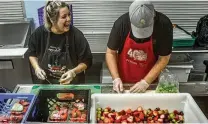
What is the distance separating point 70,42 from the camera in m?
2.32

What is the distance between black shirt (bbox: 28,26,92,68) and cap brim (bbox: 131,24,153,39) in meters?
0.52

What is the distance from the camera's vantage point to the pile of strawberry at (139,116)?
1.67m

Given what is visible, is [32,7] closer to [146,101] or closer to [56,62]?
[56,62]

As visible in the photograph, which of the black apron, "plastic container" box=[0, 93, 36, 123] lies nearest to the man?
the black apron

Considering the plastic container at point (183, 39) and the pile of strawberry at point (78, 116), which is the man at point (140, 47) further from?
the plastic container at point (183, 39)

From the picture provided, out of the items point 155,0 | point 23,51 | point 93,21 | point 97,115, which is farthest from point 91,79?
point 97,115

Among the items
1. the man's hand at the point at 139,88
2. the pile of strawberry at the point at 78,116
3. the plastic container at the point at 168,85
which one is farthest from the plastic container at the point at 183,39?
the pile of strawberry at the point at 78,116

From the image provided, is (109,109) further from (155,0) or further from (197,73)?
(197,73)

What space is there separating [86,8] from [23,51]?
1.01 metres

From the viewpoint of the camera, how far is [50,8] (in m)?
2.18

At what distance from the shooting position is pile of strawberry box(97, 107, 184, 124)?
5.48 feet

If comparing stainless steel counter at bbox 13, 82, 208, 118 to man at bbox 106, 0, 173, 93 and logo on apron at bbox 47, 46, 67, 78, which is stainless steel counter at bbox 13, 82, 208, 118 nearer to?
man at bbox 106, 0, 173, 93

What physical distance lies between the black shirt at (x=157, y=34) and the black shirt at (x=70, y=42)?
0.91 feet

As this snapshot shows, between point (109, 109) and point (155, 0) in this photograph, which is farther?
point (155, 0)
